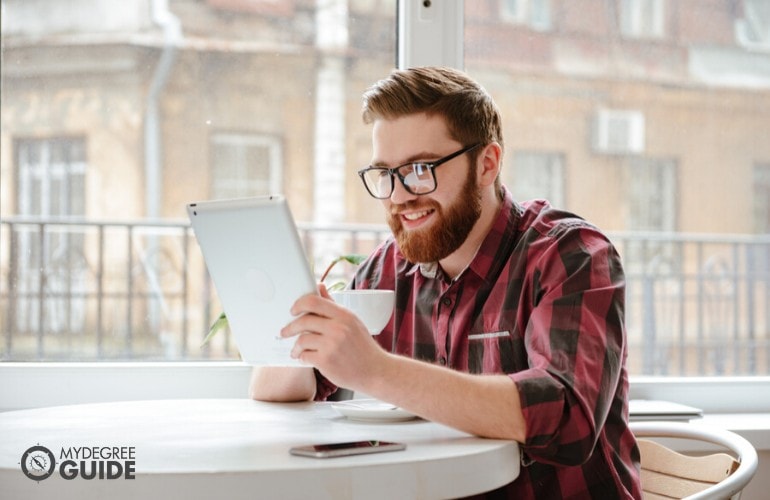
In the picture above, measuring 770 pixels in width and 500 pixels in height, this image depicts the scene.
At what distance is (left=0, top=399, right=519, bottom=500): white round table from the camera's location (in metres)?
1.06

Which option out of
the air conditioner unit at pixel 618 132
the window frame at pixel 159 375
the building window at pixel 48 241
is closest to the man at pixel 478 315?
the window frame at pixel 159 375

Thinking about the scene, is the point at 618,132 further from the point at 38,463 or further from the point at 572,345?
the point at 38,463

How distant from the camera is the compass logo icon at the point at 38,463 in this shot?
109cm

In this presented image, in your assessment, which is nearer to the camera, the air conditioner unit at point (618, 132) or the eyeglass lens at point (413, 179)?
the eyeglass lens at point (413, 179)

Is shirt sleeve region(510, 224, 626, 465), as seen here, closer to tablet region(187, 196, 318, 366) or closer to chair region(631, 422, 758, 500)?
chair region(631, 422, 758, 500)

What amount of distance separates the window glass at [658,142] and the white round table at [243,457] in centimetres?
153

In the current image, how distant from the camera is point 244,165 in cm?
263

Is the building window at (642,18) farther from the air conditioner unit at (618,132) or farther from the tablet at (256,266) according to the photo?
the tablet at (256,266)

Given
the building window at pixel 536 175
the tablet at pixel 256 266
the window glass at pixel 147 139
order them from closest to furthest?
the tablet at pixel 256 266, the window glass at pixel 147 139, the building window at pixel 536 175

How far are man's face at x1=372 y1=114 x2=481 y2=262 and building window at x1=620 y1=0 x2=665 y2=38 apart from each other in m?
1.34

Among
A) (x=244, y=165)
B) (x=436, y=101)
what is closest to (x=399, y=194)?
(x=436, y=101)

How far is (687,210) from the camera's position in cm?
300

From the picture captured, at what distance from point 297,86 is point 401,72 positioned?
942mm

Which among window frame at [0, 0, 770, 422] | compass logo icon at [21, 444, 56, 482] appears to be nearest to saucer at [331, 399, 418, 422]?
compass logo icon at [21, 444, 56, 482]
